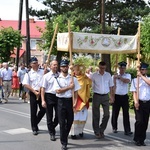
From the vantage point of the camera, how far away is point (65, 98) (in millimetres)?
8062

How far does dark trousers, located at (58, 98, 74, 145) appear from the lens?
8.00 m

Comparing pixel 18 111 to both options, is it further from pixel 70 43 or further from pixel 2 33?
pixel 2 33

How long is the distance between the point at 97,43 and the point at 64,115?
1.77 metres

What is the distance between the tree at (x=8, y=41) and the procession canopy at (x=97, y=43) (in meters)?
16.7

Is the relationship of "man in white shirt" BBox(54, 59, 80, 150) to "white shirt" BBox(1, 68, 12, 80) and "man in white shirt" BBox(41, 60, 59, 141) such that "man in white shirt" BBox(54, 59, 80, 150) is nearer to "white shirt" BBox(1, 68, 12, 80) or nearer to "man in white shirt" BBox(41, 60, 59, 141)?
"man in white shirt" BBox(41, 60, 59, 141)

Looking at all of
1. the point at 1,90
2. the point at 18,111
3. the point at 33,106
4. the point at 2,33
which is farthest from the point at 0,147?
the point at 2,33

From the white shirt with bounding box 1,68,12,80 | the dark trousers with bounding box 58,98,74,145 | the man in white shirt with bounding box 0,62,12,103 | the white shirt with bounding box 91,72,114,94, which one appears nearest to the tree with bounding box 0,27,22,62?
the man in white shirt with bounding box 0,62,12,103

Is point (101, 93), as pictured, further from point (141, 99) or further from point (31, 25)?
point (31, 25)

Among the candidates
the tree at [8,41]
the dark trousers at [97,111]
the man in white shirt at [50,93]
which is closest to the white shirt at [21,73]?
the tree at [8,41]

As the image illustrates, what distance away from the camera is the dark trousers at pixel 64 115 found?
8.00 meters

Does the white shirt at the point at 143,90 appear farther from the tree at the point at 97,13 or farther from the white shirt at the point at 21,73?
the tree at the point at 97,13

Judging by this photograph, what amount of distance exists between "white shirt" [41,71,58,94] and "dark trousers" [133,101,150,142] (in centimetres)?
187

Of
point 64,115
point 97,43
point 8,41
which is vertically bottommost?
point 64,115

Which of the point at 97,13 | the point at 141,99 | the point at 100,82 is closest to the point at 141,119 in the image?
the point at 141,99
